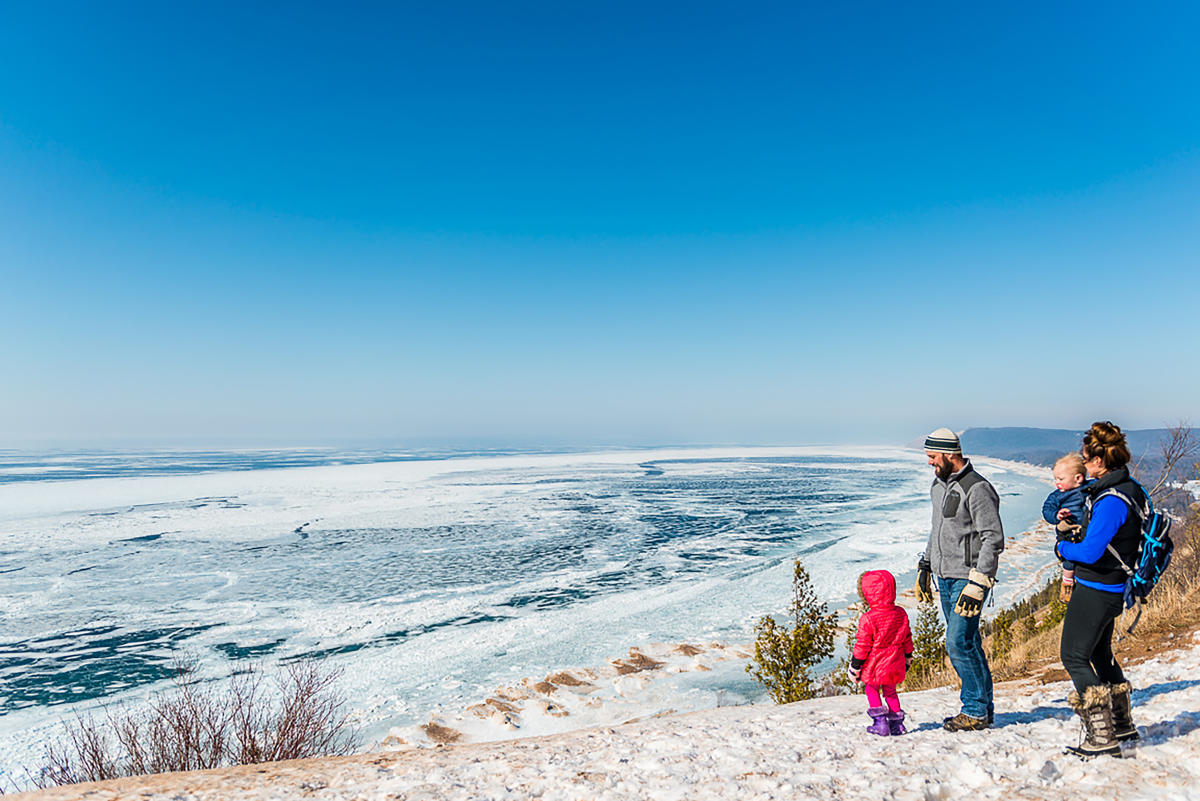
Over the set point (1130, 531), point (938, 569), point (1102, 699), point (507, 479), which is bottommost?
point (507, 479)

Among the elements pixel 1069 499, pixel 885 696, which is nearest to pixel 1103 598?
pixel 1069 499

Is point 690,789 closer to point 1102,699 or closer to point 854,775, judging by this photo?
point 854,775

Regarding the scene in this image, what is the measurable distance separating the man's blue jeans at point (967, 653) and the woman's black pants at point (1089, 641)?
1.48 ft

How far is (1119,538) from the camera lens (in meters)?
3.13

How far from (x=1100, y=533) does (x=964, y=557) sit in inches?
31.0

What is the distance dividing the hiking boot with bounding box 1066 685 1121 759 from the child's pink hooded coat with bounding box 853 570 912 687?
2.89 ft

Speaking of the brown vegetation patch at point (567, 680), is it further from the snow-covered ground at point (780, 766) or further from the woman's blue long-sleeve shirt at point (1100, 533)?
the woman's blue long-sleeve shirt at point (1100, 533)

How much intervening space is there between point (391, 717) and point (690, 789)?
840cm

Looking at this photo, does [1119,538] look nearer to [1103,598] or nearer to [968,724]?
[1103,598]

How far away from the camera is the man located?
143 inches

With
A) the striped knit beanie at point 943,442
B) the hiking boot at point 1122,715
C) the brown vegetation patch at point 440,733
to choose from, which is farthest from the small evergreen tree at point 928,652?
the brown vegetation patch at point 440,733

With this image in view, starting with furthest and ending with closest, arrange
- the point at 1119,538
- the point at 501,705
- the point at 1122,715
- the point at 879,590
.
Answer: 1. the point at 501,705
2. the point at 879,590
3. the point at 1122,715
4. the point at 1119,538

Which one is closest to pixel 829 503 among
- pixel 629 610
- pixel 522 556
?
pixel 522 556

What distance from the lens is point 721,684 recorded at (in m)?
11.5
